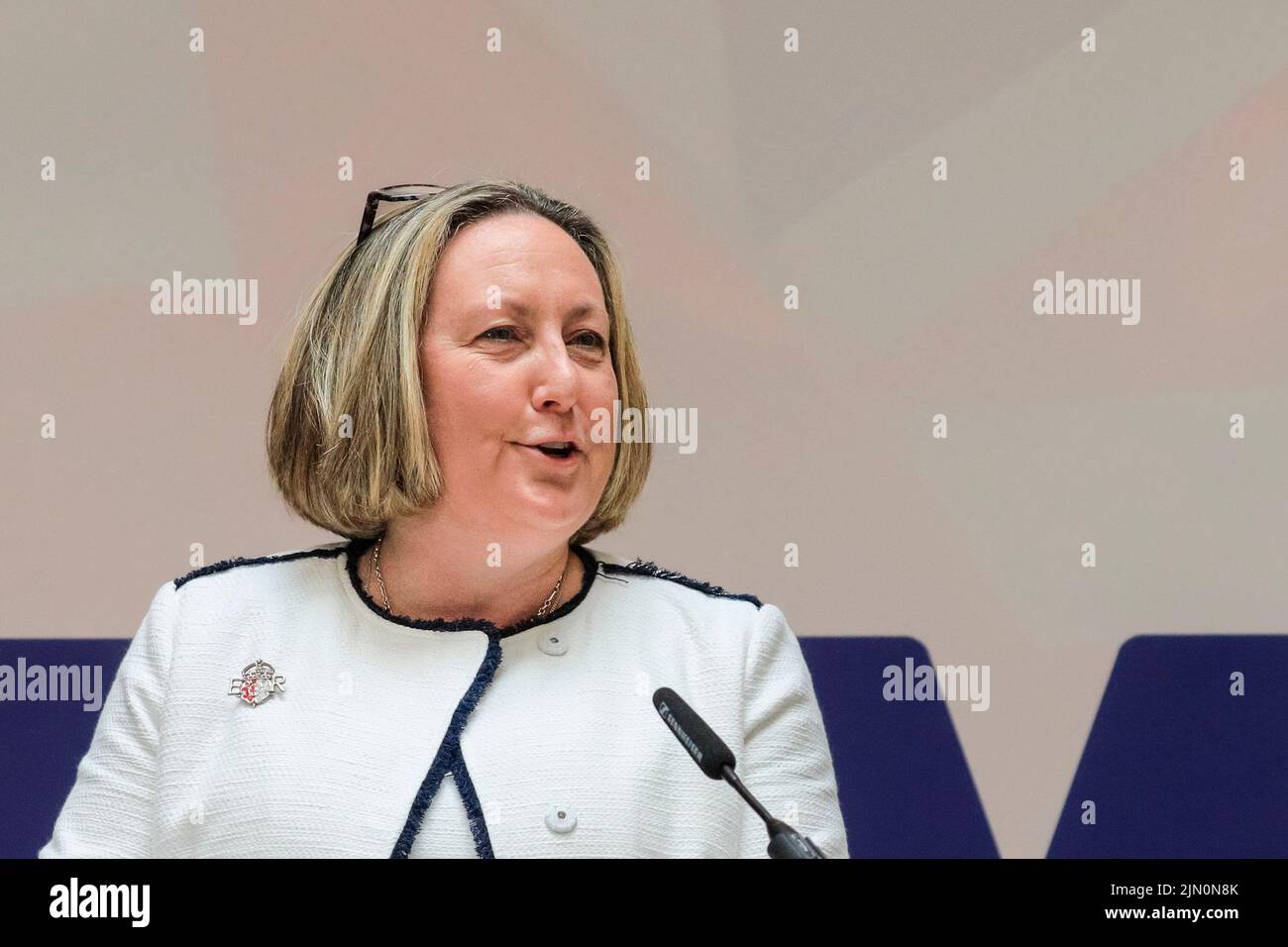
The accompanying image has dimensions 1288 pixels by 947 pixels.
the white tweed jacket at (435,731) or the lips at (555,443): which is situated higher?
the lips at (555,443)

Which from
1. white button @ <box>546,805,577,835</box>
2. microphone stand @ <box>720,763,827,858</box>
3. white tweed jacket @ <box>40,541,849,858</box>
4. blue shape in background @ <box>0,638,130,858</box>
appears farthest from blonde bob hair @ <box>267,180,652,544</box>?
microphone stand @ <box>720,763,827,858</box>

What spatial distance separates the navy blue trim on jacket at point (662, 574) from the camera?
1784 millimetres

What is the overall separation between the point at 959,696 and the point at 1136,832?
38cm

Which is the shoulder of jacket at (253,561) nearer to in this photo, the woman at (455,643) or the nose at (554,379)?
the woman at (455,643)

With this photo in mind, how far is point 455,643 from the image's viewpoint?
64.6 inches

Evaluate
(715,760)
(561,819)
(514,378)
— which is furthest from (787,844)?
(514,378)

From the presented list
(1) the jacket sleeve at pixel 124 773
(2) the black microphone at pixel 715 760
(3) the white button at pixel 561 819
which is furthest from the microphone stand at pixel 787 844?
(1) the jacket sleeve at pixel 124 773

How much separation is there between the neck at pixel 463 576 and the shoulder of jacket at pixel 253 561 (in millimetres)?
80

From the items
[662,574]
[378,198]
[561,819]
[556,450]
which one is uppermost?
[378,198]

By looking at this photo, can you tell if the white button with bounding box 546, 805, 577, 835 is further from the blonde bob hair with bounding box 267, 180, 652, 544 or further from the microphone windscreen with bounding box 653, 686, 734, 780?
the blonde bob hair with bounding box 267, 180, 652, 544

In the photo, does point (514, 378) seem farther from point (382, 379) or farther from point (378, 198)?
point (378, 198)

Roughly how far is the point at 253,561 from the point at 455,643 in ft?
1.11
